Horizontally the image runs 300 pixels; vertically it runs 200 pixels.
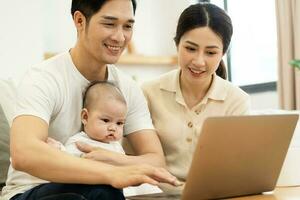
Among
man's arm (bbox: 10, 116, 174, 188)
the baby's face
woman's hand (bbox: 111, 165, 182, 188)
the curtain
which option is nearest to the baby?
the baby's face

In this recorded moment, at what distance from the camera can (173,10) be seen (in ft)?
14.2

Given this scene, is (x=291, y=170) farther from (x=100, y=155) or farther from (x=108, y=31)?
(x=108, y=31)

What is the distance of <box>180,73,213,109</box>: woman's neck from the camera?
1.82m

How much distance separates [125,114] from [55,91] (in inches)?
9.9

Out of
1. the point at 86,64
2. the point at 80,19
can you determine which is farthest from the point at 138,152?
the point at 80,19

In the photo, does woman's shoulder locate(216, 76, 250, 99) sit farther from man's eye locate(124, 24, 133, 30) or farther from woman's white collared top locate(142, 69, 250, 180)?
man's eye locate(124, 24, 133, 30)

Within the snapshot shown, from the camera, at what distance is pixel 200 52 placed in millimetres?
1726

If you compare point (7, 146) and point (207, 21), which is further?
point (7, 146)

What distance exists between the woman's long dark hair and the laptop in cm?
61

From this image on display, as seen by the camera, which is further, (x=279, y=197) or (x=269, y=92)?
(x=269, y=92)

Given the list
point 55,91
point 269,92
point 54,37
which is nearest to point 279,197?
point 55,91

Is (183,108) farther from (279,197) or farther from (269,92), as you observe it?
(269,92)

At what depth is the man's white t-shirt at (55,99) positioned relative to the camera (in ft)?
4.60

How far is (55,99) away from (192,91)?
579mm
